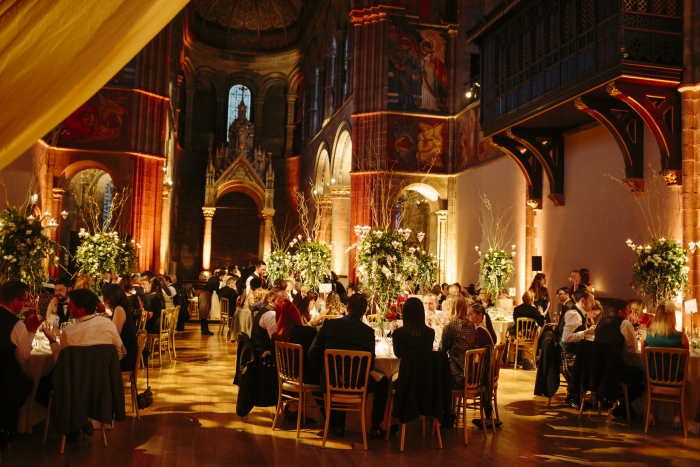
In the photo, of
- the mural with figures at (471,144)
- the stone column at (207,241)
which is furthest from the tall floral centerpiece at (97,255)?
the stone column at (207,241)

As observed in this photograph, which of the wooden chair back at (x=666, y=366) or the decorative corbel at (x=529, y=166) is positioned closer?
Answer: the wooden chair back at (x=666, y=366)

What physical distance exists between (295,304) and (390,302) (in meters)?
2.28

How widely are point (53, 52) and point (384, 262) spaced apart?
22.0 ft

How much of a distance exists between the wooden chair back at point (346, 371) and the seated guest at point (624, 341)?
2694 mm

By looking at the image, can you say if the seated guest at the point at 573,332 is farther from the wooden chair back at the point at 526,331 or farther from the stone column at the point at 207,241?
the stone column at the point at 207,241

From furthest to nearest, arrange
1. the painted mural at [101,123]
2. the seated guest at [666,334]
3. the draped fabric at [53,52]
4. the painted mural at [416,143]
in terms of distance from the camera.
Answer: the painted mural at [416,143] < the painted mural at [101,123] < the seated guest at [666,334] < the draped fabric at [53,52]

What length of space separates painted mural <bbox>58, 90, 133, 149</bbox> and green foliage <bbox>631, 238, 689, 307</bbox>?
12791 mm

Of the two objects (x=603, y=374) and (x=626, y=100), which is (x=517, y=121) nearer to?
(x=626, y=100)

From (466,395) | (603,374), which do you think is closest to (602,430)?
(603,374)

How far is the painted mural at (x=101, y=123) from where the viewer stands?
648 inches

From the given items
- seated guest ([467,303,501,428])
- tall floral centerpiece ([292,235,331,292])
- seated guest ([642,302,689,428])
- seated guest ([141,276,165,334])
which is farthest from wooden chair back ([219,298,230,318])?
seated guest ([642,302,689,428])

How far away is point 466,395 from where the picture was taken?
232 inches

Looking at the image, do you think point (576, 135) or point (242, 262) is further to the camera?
point (242, 262)

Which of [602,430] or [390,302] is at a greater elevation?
[390,302]
